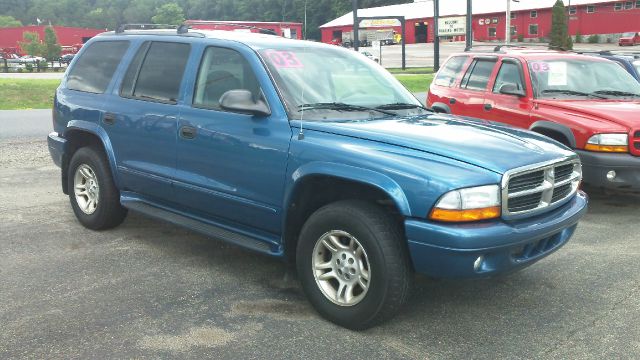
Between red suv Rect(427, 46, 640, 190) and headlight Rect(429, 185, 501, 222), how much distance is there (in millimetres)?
3498

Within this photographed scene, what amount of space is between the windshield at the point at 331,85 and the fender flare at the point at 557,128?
98.3 inches

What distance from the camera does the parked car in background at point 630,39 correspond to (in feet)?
181

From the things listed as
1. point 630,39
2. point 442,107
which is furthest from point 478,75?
point 630,39

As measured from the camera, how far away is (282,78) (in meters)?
4.25

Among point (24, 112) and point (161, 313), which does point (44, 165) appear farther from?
point (24, 112)

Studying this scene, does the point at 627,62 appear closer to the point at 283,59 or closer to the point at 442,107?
the point at 442,107

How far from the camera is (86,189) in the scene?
5.80 meters

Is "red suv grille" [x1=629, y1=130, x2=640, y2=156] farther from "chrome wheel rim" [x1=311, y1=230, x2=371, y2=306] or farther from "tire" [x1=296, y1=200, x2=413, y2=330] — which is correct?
"chrome wheel rim" [x1=311, y1=230, x2=371, y2=306]

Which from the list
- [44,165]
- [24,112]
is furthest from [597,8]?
[44,165]

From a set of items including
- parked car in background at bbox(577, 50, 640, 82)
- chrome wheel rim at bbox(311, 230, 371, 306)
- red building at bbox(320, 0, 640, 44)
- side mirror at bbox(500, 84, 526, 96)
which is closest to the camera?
chrome wheel rim at bbox(311, 230, 371, 306)

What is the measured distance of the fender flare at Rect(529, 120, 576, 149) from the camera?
21.6 feet

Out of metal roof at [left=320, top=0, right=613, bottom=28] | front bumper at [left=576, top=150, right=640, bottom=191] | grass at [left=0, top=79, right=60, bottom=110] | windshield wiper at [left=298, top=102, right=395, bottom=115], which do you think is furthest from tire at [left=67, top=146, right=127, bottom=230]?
metal roof at [left=320, top=0, right=613, bottom=28]

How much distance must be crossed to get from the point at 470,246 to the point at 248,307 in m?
1.54

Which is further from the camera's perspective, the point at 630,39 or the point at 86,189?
the point at 630,39
